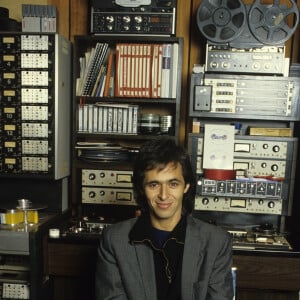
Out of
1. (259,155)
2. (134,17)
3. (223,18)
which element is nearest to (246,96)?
(259,155)

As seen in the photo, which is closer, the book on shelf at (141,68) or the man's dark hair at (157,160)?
the man's dark hair at (157,160)

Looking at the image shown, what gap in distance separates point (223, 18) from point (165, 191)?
3.86 ft

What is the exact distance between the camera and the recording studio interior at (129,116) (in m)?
2.06

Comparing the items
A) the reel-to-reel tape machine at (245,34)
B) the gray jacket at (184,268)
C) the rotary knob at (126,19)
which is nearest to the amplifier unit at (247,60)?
the reel-to-reel tape machine at (245,34)

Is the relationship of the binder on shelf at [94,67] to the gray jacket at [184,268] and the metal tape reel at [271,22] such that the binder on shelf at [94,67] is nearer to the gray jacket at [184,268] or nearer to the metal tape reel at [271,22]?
the metal tape reel at [271,22]

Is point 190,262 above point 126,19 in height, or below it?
below

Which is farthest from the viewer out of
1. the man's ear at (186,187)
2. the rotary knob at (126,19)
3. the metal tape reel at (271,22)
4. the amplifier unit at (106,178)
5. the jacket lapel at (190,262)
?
the amplifier unit at (106,178)

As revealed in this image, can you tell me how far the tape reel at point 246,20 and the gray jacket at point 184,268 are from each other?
1.18 meters

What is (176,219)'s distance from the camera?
1.49 metres

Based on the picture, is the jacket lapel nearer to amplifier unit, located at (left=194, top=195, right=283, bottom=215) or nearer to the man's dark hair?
the man's dark hair

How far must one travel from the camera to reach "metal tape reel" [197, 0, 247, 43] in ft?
6.78

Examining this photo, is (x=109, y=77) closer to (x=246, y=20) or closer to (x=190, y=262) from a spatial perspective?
(x=246, y=20)

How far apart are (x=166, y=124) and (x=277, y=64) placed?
740 mm

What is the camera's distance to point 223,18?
207 centimetres
